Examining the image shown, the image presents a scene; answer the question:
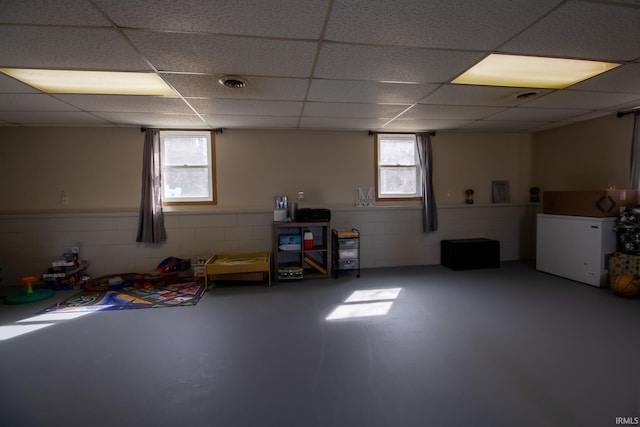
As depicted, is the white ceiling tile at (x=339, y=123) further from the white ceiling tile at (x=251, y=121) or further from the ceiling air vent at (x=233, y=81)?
the ceiling air vent at (x=233, y=81)

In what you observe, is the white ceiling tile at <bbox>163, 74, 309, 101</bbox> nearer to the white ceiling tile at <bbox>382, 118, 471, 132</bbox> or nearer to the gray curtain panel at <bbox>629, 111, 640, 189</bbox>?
the white ceiling tile at <bbox>382, 118, 471, 132</bbox>

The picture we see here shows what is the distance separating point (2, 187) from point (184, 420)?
15.8ft

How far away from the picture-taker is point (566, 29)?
5.94 ft

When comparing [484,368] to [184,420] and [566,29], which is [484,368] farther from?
[566,29]

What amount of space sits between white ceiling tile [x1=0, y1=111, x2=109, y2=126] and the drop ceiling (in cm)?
5

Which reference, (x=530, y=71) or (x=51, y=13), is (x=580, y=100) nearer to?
(x=530, y=71)

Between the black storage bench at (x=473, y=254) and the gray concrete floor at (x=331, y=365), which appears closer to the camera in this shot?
the gray concrete floor at (x=331, y=365)

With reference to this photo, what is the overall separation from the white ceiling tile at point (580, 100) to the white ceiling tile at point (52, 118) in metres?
5.58

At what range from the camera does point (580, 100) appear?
3271 millimetres

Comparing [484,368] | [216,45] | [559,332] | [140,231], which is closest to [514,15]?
[216,45]

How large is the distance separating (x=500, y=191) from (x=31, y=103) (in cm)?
690

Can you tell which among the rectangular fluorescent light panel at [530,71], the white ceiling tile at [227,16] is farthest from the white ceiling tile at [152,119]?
the rectangular fluorescent light panel at [530,71]

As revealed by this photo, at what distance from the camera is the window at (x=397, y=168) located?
488 centimetres

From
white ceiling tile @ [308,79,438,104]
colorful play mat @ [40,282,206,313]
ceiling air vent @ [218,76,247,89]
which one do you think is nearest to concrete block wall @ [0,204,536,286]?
colorful play mat @ [40,282,206,313]
